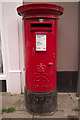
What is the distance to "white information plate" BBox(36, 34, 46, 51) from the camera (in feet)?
5.99

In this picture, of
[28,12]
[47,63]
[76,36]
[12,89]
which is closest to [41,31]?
[28,12]

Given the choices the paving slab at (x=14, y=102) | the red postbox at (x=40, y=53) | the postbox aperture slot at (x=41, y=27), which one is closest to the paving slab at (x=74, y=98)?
the red postbox at (x=40, y=53)

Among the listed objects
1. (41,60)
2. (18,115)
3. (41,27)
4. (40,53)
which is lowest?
(18,115)

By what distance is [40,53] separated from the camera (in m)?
1.89

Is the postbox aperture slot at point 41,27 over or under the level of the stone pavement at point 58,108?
over

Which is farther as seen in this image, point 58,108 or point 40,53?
point 58,108

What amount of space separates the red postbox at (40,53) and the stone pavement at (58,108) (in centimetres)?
13

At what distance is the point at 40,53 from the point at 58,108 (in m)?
1.24

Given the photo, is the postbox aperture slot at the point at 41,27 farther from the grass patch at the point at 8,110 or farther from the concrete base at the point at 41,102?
the grass patch at the point at 8,110

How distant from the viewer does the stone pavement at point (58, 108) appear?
207 centimetres

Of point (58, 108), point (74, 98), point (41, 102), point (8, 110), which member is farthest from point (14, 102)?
point (74, 98)

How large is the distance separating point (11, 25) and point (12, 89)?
1.58 meters

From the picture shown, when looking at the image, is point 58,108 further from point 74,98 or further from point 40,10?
point 40,10

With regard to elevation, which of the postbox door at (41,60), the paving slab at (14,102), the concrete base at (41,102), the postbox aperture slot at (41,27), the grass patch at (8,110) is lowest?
the grass patch at (8,110)
